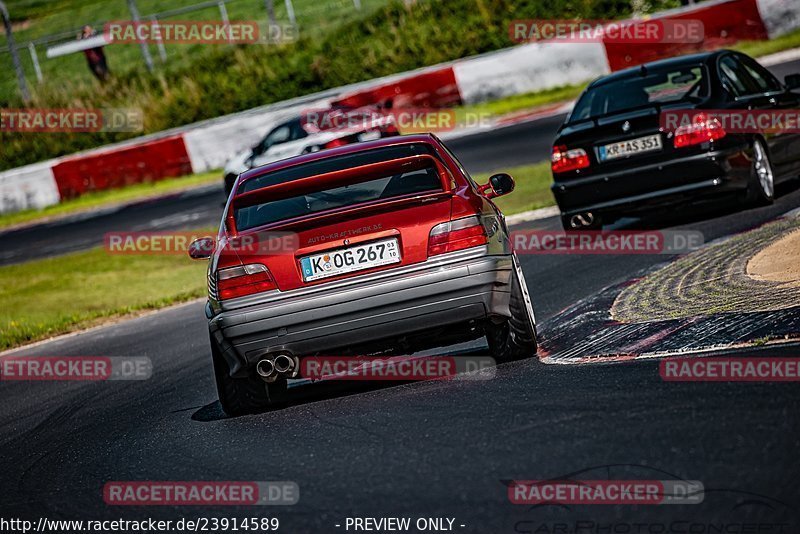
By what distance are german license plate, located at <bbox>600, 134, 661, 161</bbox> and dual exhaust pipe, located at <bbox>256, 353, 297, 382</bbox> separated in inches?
203

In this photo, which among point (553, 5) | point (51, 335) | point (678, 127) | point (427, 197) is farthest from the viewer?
point (553, 5)

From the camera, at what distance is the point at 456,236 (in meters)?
6.35

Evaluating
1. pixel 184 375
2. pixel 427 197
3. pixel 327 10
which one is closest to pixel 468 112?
pixel 327 10

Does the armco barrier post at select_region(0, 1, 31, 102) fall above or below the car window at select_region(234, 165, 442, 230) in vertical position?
above

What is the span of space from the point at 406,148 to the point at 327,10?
1136 inches

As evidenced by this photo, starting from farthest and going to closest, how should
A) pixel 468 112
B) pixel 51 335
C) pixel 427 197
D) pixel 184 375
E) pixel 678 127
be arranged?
pixel 468 112, pixel 51 335, pixel 678 127, pixel 184 375, pixel 427 197

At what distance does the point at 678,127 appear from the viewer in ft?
34.3

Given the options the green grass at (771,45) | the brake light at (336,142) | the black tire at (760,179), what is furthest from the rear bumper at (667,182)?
the green grass at (771,45)

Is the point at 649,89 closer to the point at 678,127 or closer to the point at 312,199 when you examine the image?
the point at 678,127

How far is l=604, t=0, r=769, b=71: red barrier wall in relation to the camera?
77.6ft

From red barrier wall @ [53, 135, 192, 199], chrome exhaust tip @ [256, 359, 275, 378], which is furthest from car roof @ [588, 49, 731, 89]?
red barrier wall @ [53, 135, 192, 199]

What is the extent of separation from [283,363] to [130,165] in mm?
21612

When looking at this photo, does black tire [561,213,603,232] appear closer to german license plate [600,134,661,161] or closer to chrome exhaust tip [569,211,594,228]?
chrome exhaust tip [569,211,594,228]

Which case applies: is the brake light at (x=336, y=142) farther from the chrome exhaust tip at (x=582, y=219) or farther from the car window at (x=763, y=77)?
the chrome exhaust tip at (x=582, y=219)
